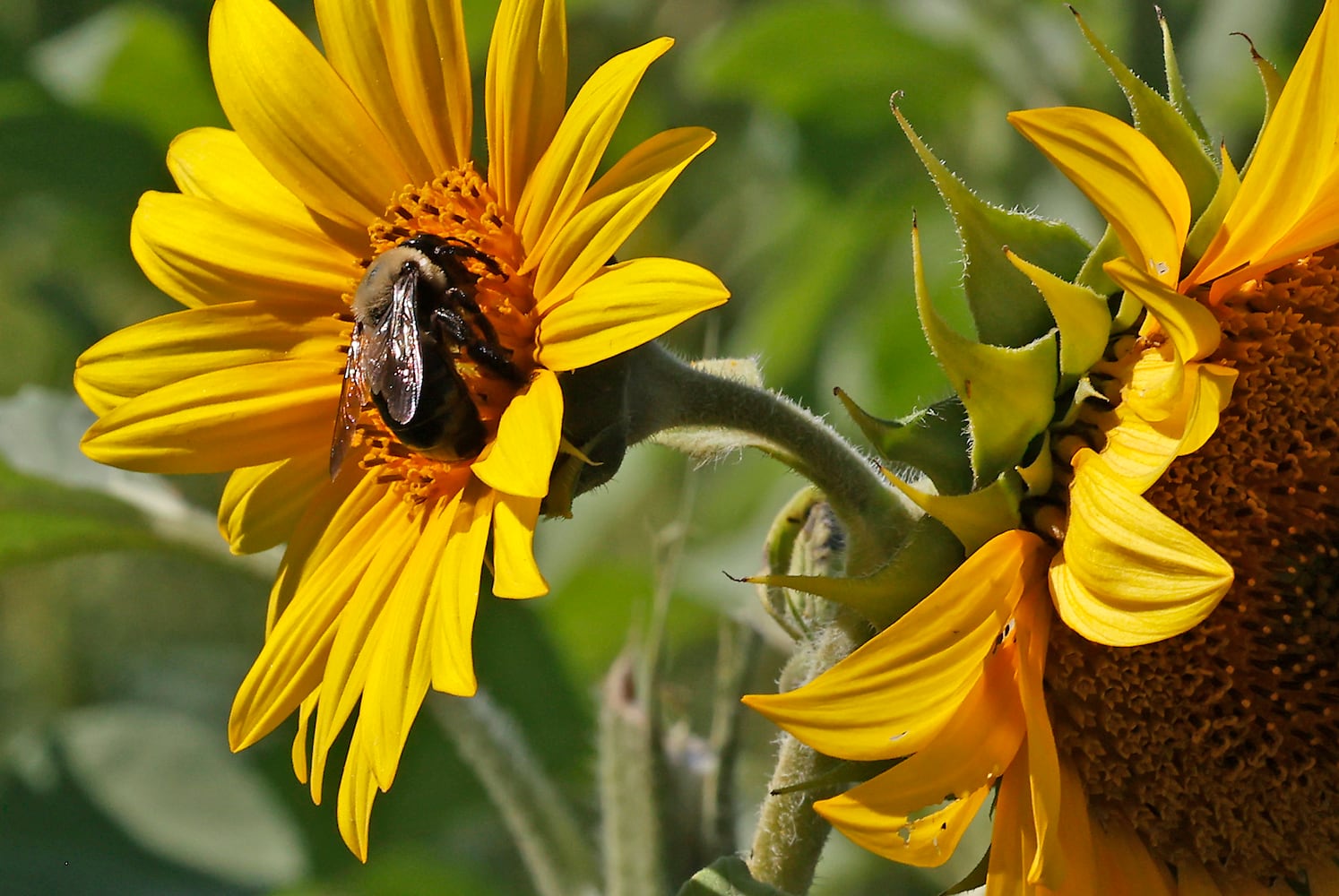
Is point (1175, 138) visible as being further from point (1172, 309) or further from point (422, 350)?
point (422, 350)

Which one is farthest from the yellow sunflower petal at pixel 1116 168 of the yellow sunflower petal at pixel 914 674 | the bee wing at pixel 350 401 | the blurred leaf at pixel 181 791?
the blurred leaf at pixel 181 791

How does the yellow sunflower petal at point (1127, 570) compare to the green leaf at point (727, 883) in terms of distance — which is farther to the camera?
the green leaf at point (727, 883)

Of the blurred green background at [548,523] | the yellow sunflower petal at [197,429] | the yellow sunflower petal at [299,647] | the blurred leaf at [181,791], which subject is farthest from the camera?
the blurred leaf at [181,791]

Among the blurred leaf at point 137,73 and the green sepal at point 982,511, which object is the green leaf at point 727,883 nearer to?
the green sepal at point 982,511

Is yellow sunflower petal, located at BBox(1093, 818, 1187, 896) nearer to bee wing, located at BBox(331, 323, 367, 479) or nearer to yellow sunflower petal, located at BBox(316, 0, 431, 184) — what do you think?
bee wing, located at BBox(331, 323, 367, 479)

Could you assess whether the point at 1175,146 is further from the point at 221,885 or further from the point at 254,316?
the point at 221,885
